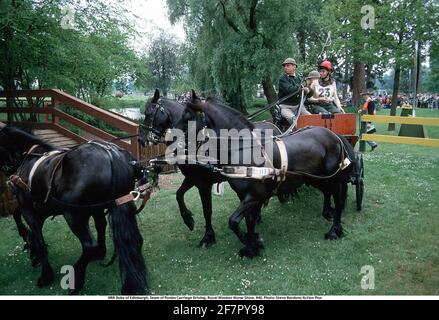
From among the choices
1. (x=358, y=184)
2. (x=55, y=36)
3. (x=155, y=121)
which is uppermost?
(x=55, y=36)

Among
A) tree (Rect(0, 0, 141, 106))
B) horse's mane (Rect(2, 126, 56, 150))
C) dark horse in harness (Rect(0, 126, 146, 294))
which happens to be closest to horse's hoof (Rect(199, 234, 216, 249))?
dark horse in harness (Rect(0, 126, 146, 294))

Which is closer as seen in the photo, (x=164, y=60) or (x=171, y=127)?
→ (x=171, y=127)

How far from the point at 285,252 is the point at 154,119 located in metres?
3.01

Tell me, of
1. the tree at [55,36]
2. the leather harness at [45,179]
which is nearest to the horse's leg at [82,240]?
the leather harness at [45,179]

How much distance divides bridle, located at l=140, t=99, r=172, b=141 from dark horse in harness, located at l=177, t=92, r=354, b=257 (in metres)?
0.55

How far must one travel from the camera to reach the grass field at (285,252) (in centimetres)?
476

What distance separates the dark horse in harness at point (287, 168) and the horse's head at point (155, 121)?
54cm

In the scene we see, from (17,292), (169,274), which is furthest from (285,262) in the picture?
(17,292)

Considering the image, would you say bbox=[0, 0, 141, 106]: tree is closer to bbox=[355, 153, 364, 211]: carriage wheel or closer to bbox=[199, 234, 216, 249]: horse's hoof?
bbox=[199, 234, 216, 249]: horse's hoof

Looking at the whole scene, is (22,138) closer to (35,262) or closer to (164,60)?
(35,262)

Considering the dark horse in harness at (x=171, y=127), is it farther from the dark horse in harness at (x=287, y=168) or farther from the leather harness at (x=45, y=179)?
the leather harness at (x=45, y=179)

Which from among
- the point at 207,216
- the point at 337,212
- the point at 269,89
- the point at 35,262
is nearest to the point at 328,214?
the point at 337,212

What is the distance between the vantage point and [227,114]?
217 inches

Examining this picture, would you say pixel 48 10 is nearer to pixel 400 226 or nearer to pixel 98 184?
pixel 98 184
